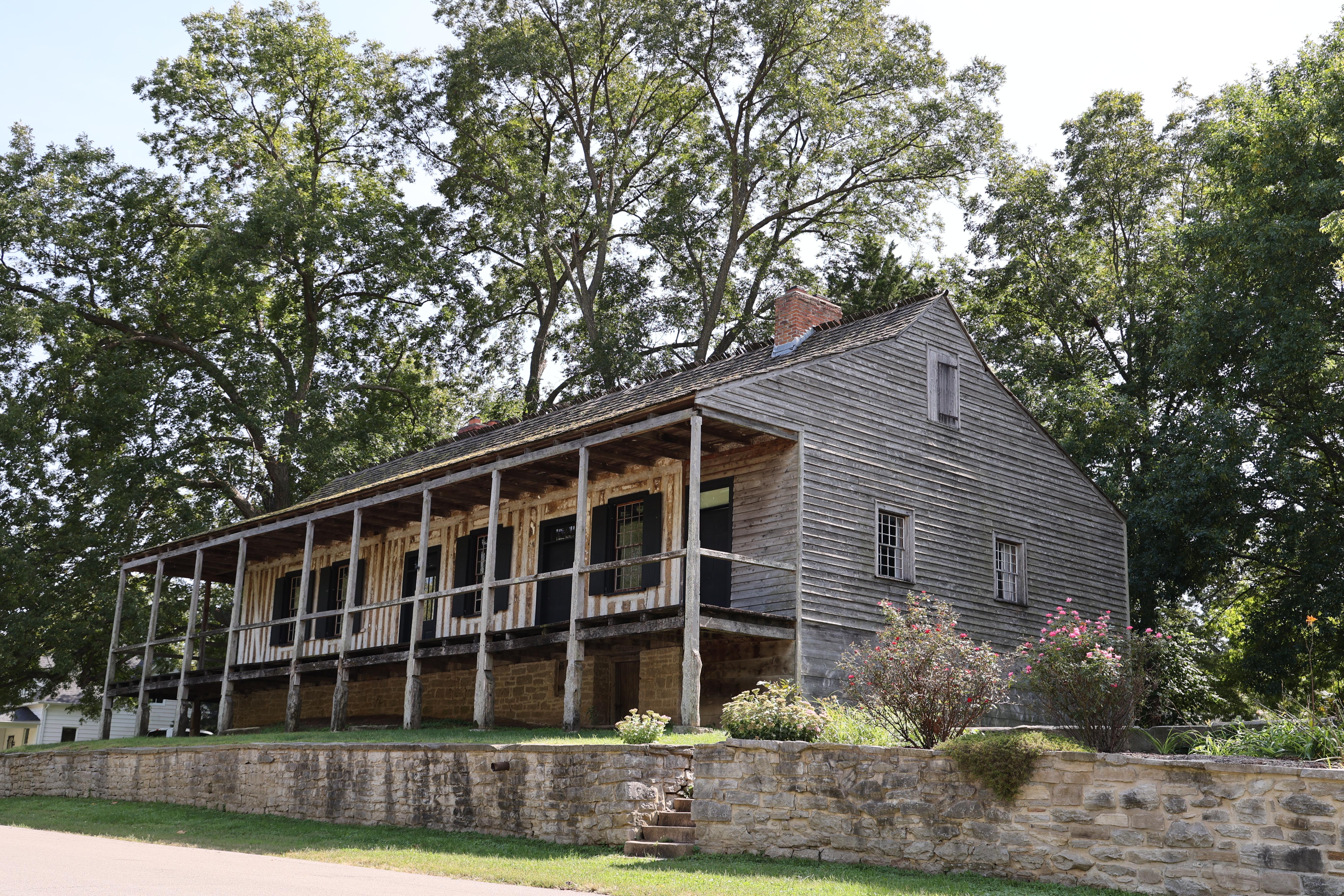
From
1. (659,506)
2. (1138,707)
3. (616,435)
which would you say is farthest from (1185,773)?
(659,506)

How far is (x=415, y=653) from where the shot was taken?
19078mm

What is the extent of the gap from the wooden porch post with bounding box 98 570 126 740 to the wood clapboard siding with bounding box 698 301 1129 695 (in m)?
16.8

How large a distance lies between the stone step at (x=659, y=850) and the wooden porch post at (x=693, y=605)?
2.82m

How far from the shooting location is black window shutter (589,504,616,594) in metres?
19.2

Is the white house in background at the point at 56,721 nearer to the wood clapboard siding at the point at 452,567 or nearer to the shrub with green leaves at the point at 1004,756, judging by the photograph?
the wood clapboard siding at the point at 452,567

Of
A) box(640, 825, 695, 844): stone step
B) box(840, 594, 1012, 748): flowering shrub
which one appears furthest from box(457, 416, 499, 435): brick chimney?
box(840, 594, 1012, 748): flowering shrub

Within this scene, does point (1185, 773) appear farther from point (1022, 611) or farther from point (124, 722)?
point (124, 722)

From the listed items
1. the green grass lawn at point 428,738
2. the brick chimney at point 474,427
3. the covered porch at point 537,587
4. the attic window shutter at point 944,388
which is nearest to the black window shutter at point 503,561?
the covered porch at point 537,587

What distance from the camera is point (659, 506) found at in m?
18.5

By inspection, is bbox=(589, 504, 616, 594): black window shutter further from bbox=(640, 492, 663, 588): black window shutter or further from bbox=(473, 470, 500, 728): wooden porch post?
bbox=(473, 470, 500, 728): wooden porch post

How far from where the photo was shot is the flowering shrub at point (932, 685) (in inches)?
451

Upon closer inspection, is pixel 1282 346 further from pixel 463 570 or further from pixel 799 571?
pixel 463 570

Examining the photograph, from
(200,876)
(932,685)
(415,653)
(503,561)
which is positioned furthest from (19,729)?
(932,685)

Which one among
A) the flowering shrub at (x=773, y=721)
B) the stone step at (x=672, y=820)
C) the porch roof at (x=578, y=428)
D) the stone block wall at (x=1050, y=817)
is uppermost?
the porch roof at (x=578, y=428)
